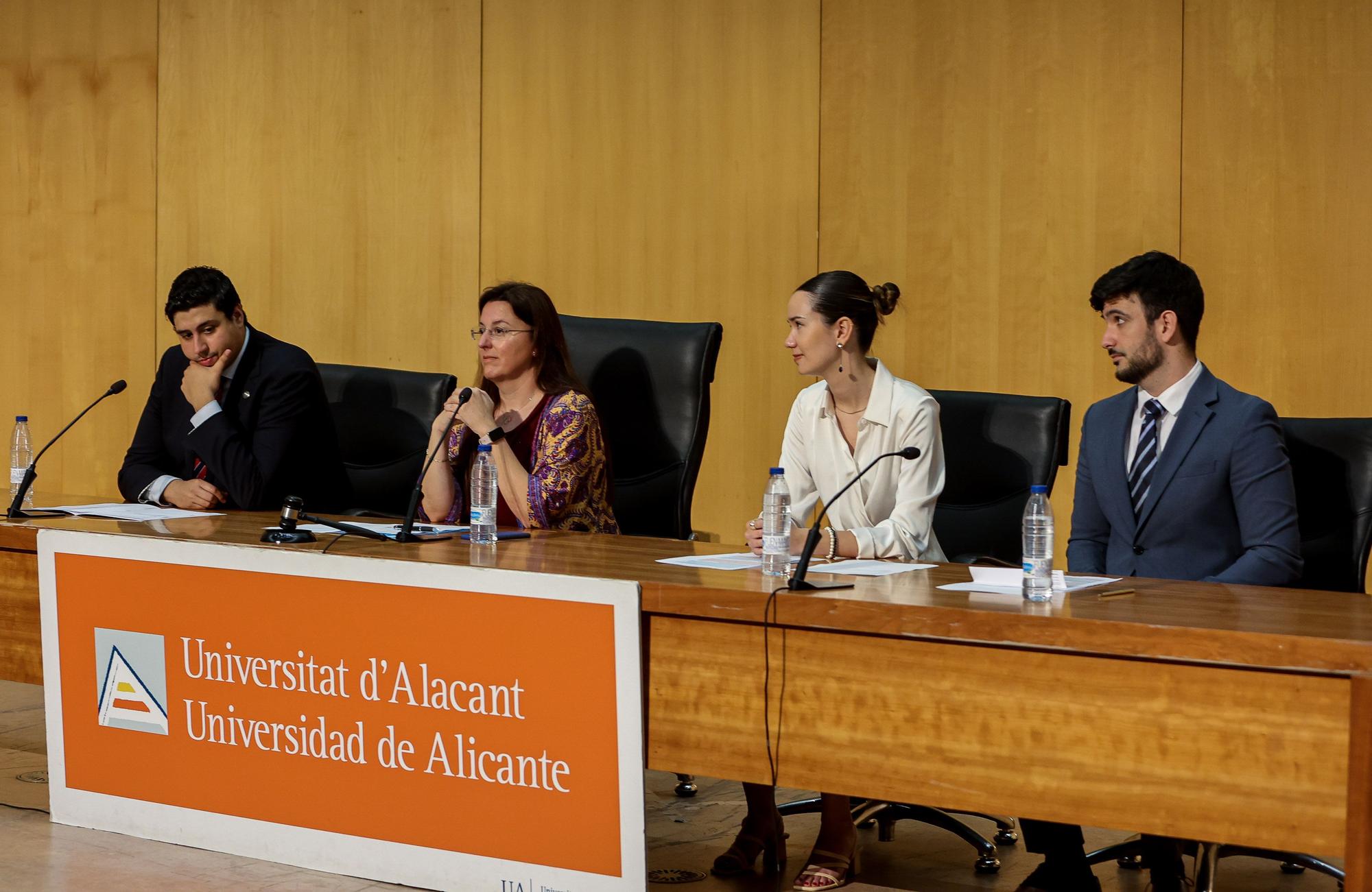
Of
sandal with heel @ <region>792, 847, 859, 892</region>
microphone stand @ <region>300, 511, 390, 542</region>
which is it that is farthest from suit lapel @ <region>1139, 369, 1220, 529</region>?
microphone stand @ <region>300, 511, 390, 542</region>

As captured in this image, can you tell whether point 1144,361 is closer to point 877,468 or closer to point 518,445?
point 877,468

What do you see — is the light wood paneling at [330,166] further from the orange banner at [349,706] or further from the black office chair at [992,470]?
the orange banner at [349,706]

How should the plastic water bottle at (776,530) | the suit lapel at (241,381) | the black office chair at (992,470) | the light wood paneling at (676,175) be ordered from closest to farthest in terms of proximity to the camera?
1. the plastic water bottle at (776,530)
2. the black office chair at (992,470)
3. the suit lapel at (241,381)
4. the light wood paneling at (676,175)

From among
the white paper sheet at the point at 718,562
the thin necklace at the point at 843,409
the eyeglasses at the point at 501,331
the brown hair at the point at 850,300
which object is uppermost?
the brown hair at the point at 850,300

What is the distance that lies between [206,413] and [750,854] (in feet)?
5.69

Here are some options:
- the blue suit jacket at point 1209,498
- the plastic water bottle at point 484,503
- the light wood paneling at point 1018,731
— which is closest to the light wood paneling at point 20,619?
the plastic water bottle at point 484,503

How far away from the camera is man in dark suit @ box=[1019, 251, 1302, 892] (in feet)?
9.11

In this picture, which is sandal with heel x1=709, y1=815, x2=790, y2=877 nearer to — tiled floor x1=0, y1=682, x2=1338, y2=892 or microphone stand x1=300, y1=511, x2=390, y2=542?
tiled floor x1=0, y1=682, x2=1338, y2=892

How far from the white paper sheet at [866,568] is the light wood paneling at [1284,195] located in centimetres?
197

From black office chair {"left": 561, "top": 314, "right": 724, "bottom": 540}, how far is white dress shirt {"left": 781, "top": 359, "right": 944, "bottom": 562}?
0.36 m

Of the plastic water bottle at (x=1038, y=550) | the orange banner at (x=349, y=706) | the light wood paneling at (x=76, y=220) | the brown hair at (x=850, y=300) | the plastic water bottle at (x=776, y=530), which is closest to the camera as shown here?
the plastic water bottle at (x=1038, y=550)

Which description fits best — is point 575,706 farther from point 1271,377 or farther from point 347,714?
point 1271,377

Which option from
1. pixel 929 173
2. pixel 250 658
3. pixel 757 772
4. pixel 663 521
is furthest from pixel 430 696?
pixel 929 173

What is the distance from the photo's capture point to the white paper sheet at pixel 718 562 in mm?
2658
